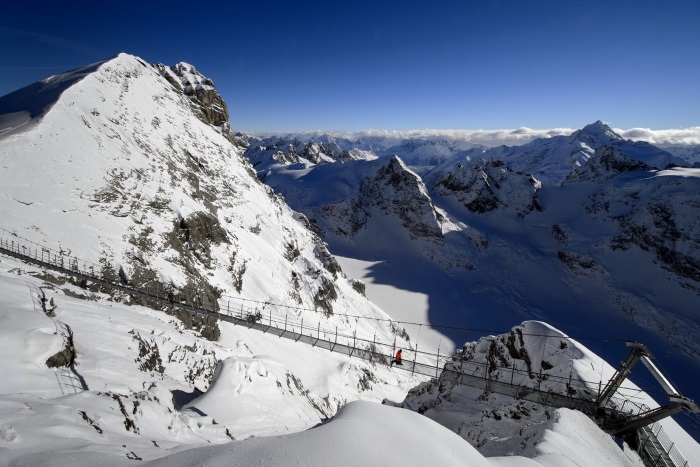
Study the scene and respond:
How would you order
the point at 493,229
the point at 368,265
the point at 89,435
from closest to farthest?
1. the point at 89,435
2. the point at 368,265
3. the point at 493,229

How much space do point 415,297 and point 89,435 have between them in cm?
7544

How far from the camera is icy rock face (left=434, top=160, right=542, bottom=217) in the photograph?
11844 centimetres

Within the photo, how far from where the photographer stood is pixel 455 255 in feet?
322

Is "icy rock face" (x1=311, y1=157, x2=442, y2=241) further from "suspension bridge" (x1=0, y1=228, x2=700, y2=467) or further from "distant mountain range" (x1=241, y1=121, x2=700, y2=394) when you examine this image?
"suspension bridge" (x1=0, y1=228, x2=700, y2=467)

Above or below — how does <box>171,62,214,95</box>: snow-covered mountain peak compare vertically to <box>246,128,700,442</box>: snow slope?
above

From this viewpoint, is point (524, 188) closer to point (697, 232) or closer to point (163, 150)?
point (697, 232)

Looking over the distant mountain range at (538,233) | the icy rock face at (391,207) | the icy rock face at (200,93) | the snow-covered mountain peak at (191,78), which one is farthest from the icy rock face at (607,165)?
the snow-covered mountain peak at (191,78)

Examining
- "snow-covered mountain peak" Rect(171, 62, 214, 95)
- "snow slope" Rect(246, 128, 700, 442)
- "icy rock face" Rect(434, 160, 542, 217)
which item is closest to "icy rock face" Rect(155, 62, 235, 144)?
"snow-covered mountain peak" Rect(171, 62, 214, 95)

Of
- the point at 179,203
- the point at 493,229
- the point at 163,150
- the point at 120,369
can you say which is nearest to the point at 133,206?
the point at 179,203

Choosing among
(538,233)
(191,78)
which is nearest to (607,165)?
(538,233)

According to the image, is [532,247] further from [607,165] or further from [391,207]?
[607,165]

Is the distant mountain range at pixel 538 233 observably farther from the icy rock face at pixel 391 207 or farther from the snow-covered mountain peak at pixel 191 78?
the snow-covered mountain peak at pixel 191 78

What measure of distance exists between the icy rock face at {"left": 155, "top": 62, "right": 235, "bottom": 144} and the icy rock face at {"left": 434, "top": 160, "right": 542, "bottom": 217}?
282 ft

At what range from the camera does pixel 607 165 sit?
115 meters
